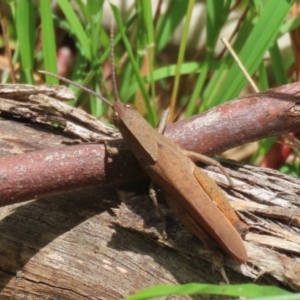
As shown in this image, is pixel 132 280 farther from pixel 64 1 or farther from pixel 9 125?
pixel 64 1

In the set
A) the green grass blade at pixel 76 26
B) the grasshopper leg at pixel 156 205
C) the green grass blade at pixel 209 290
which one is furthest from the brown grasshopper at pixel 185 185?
the green grass blade at pixel 76 26

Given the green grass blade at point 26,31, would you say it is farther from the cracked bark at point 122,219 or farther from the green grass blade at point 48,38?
the cracked bark at point 122,219

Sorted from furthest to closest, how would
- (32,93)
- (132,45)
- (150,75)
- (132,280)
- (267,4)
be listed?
(132,45) → (150,75) → (267,4) → (32,93) → (132,280)

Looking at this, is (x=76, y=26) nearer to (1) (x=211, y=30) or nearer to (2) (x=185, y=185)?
(1) (x=211, y=30)

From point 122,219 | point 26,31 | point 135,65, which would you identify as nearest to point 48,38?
point 26,31

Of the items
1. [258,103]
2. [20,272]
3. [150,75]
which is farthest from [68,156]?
[150,75]
